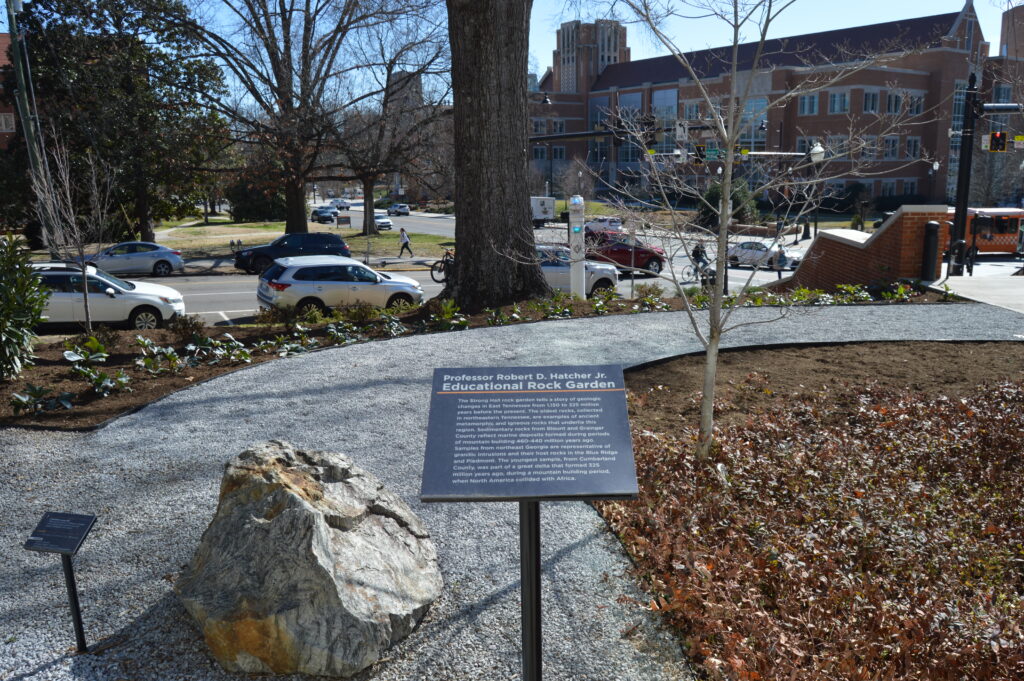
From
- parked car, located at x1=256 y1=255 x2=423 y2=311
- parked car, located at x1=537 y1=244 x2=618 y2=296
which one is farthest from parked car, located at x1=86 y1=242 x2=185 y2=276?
parked car, located at x1=537 y1=244 x2=618 y2=296

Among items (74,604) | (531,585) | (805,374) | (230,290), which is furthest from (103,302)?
(531,585)

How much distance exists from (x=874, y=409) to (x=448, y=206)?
8374cm

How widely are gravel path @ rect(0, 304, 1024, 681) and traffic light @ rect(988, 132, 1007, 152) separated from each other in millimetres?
18018

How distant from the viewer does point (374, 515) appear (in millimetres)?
5125

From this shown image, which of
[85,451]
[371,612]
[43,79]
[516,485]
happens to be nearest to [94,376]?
[85,451]

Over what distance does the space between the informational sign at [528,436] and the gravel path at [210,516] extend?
110cm

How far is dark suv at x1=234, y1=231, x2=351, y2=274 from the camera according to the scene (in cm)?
3388

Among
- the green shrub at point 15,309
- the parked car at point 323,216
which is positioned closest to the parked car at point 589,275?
the green shrub at point 15,309

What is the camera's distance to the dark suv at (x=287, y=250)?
111ft

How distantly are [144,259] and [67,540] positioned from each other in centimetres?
3120

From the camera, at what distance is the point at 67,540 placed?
4.25 m

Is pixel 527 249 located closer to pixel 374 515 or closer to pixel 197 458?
pixel 197 458

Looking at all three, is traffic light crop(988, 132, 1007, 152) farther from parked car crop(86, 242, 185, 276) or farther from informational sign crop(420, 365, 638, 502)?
parked car crop(86, 242, 185, 276)

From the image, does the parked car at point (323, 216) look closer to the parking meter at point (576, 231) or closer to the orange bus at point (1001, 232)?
the orange bus at point (1001, 232)
